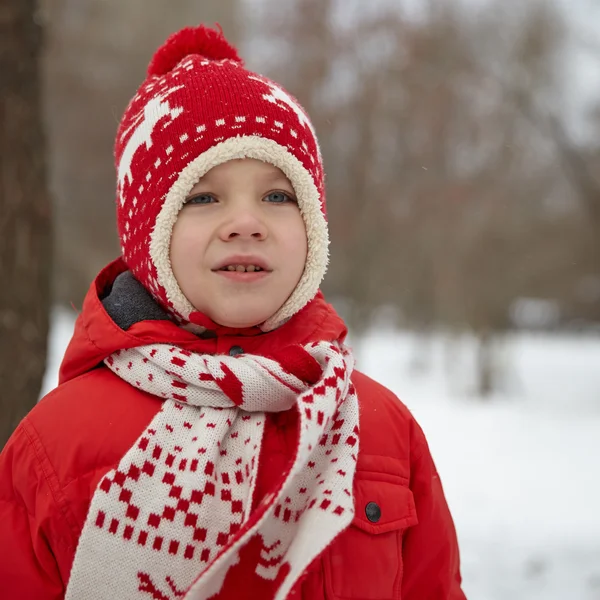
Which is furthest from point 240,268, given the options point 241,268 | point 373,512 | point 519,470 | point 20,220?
point 519,470

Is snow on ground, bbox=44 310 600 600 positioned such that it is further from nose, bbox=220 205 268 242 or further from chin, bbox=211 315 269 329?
nose, bbox=220 205 268 242

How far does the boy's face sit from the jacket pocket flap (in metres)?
0.44

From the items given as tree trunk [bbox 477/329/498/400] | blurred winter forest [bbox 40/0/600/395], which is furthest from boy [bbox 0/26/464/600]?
tree trunk [bbox 477/329/498/400]

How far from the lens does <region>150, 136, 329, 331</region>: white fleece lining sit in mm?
1396

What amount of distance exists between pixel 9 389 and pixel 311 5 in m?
8.06

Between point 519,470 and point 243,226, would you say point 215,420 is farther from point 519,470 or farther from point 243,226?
point 519,470

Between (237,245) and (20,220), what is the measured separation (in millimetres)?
1334

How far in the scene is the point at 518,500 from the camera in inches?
196

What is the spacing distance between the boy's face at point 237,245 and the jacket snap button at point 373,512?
0.46 meters

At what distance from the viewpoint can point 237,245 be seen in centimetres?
137

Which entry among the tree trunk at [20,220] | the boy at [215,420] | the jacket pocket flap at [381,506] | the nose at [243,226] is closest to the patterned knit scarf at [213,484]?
the boy at [215,420]

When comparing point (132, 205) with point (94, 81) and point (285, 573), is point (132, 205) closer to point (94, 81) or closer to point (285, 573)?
point (285, 573)

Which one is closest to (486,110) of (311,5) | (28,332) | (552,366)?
(311,5)

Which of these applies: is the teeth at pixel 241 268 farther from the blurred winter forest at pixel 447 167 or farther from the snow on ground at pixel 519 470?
the blurred winter forest at pixel 447 167
